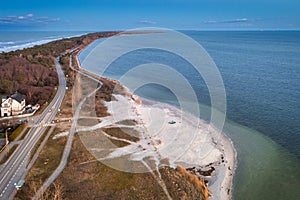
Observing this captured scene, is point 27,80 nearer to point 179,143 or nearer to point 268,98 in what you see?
point 179,143

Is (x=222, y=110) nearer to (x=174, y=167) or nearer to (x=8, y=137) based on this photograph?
(x=174, y=167)

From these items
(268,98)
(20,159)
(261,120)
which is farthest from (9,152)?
(268,98)

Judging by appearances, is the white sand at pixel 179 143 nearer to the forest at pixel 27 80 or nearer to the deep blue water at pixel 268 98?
the deep blue water at pixel 268 98

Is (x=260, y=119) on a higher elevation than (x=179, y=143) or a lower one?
higher


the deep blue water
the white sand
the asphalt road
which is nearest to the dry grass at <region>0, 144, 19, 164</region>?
the asphalt road

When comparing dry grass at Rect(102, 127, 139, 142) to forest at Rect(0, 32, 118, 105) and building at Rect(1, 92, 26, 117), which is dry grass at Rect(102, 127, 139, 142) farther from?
forest at Rect(0, 32, 118, 105)

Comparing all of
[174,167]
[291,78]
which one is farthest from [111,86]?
[291,78]

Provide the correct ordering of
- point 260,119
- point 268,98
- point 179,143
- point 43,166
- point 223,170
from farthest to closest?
point 268,98
point 260,119
point 179,143
point 223,170
point 43,166
